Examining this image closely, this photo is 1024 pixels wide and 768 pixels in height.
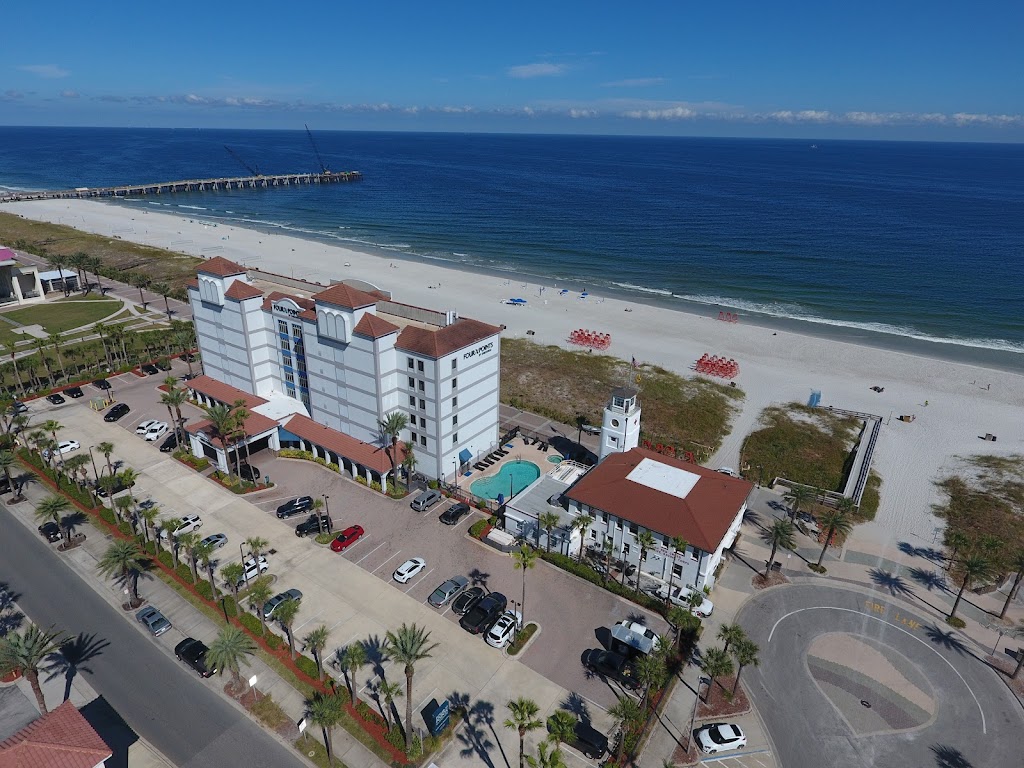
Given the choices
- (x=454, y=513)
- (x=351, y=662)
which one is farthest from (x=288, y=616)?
(x=454, y=513)

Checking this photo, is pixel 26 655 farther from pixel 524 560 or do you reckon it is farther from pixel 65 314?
pixel 65 314

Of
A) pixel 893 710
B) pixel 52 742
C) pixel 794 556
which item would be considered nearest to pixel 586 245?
pixel 794 556

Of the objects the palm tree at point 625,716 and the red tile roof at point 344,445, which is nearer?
the palm tree at point 625,716

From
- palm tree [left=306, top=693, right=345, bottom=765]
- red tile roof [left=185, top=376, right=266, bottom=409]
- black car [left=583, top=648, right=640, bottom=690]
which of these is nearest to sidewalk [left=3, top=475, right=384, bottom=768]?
palm tree [left=306, top=693, right=345, bottom=765]

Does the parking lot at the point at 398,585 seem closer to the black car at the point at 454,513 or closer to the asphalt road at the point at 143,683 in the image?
the black car at the point at 454,513

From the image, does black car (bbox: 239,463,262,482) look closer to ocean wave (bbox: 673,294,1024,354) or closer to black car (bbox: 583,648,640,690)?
black car (bbox: 583,648,640,690)

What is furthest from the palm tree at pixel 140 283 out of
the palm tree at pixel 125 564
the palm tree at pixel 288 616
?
the palm tree at pixel 288 616

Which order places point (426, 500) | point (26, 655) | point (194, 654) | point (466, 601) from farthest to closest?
1. point (426, 500)
2. point (466, 601)
3. point (194, 654)
4. point (26, 655)
